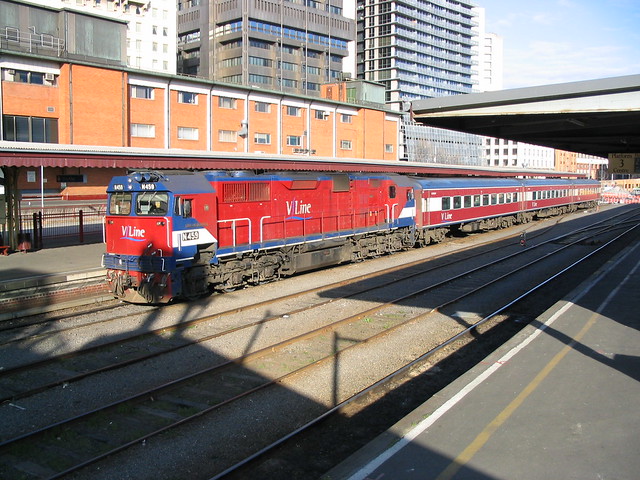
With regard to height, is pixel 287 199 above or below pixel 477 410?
above

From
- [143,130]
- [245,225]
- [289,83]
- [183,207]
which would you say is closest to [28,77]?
[143,130]

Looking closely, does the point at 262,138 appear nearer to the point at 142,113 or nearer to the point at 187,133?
the point at 187,133

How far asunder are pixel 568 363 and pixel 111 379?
7820mm

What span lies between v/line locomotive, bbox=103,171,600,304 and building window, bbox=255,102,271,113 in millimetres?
25404

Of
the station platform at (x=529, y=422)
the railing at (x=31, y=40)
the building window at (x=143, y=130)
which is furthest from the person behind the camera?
the railing at (x=31, y=40)

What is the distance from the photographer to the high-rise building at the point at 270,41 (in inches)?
3602

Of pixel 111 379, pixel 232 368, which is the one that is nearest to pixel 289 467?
pixel 232 368

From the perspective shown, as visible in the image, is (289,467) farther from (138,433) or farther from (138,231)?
(138,231)

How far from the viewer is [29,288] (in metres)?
15.0

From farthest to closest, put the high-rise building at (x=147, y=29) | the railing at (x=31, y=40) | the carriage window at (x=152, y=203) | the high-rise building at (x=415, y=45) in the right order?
the high-rise building at (x=415, y=45)
the high-rise building at (x=147, y=29)
the railing at (x=31, y=40)
the carriage window at (x=152, y=203)

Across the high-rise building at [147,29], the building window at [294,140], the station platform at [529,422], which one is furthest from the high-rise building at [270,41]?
the station platform at [529,422]

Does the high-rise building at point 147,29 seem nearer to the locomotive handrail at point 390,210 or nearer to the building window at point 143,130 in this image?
the building window at point 143,130

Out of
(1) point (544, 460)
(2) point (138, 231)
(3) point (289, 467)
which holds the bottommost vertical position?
(3) point (289, 467)

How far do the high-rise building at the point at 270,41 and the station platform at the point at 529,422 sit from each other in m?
86.3
